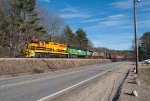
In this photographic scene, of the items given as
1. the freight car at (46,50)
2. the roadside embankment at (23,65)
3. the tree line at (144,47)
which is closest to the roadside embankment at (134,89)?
the roadside embankment at (23,65)

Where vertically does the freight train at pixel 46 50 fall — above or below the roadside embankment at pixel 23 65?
above

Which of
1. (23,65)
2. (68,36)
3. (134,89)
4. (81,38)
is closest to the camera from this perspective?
(134,89)

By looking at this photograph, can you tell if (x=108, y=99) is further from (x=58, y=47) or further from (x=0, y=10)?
(x=0, y=10)

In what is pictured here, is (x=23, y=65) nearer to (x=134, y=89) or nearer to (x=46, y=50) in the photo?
(x=46, y=50)

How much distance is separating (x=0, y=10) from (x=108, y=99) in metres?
47.6

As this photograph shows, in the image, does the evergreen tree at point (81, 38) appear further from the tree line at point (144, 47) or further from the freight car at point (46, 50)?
the freight car at point (46, 50)

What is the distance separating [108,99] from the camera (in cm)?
1263

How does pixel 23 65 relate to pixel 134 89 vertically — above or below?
above

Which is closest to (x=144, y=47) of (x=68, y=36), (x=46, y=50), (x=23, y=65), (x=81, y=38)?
(x=81, y=38)

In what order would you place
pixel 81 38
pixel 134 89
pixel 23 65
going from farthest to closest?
pixel 81 38, pixel 23 65, pixel 134 89

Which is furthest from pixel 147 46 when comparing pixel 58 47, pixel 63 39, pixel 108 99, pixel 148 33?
pixel 108 99

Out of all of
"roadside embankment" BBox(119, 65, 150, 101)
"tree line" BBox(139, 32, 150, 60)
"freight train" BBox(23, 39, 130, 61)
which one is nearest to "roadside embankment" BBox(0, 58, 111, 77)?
"freight train" BBox(23, 39, 130, 61)

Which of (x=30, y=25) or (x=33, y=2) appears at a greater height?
(x=33, y=2)

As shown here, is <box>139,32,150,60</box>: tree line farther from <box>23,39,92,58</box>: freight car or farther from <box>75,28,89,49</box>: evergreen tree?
<box>23,39,92,58</box>: freight car
